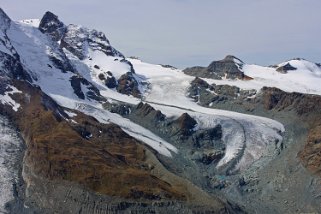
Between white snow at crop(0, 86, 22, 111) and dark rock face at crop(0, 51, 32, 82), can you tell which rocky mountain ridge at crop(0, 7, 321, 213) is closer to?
white snow at crop(0, 86, 22, 111)

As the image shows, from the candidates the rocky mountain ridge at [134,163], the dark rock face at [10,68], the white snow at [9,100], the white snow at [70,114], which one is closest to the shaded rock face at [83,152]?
the rocky mountain ridge at [134,163]

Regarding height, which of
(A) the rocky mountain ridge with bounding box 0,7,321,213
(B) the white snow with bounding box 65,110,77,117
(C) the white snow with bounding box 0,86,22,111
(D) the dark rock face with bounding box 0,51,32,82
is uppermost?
(D) the dark rock face with bounding box 0,51,32,82

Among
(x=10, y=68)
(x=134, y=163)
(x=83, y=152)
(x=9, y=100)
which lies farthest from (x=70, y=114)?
(x=83, y=152)

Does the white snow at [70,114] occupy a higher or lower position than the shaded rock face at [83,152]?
higher

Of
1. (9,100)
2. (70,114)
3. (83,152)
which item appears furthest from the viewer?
(70,114)

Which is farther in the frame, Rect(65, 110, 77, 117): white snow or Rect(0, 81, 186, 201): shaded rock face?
Rect(65, 110, 77, 117): white snow

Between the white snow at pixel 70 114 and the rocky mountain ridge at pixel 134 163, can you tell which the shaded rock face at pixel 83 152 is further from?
the white snow at pixel 70 114

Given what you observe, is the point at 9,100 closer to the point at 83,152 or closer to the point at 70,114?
the point at 70,114

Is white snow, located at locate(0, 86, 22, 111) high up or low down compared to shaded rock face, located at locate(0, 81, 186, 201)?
up

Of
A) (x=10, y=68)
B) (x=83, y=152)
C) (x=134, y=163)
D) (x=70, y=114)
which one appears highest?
(x=10, y=68)

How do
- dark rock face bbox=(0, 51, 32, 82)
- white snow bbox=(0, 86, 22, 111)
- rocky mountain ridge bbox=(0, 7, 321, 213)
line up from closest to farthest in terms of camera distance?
rocky mountain ridge bbox=(0, 7, 321, 213)
white snow bbox=(0, 86, 22, 111)
dark rock face bbox=(0, 51, 32, 82)

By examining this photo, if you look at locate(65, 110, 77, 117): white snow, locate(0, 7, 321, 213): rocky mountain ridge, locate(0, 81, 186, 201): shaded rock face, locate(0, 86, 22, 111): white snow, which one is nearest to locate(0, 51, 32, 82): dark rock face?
locate(0, 7, 321, 213): rocky mountain ridge
